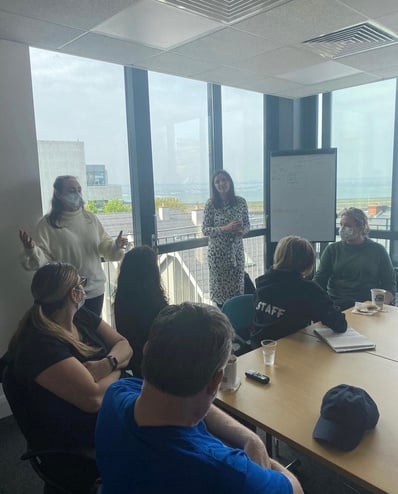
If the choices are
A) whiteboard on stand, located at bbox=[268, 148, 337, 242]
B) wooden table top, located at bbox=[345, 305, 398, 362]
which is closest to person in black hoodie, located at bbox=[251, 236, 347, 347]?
wooden table top, located at bbox=[345, 305, 398, 362]

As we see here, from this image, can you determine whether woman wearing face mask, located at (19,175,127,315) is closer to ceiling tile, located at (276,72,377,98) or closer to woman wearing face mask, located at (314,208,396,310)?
woman wearing face mask, located at (314,208,396,310)

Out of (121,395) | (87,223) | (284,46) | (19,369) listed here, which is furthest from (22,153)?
(121,395)

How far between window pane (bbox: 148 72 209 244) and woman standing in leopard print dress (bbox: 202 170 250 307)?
37cm

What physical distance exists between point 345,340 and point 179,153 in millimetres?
2571

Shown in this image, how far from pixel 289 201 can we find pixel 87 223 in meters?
2.45

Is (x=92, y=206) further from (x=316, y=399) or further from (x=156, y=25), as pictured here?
(x=316, y=399)

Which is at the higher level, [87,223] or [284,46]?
[284,46]

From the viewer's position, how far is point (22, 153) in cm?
269

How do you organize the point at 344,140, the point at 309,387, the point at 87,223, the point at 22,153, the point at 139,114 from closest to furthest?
the point at 309,387 < the point at 22,153 < the point at 87,223 < the point at 139,114 < the point at 344,140

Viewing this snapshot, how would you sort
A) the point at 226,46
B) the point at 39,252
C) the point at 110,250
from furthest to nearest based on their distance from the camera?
1. the point at 110,250
2. the point at 226,46
3. the point at 39,252

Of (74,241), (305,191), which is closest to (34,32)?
(74,241)

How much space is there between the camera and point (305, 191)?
173 inches

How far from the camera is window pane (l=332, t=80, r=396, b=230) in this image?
429cm

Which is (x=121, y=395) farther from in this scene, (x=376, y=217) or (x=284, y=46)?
(x=376, y=217)
